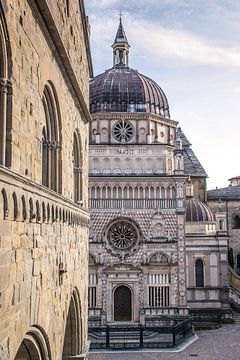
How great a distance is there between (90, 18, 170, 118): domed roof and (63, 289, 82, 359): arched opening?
82.6ft

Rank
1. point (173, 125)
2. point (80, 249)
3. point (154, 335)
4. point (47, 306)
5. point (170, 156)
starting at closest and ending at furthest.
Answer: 1. point (47, 306)
2. point (80, 249)
3. point (154, 335)
4. point (170, 156)
5. point (173, 125)

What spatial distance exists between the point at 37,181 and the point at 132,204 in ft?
83.7

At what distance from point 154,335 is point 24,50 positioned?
82.5 ft

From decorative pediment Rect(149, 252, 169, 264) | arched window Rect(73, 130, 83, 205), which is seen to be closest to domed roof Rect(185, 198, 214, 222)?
decorative pediment Rect(149, 252, 169, 264)

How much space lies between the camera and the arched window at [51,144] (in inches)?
357

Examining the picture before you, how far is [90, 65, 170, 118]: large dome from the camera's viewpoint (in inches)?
1430

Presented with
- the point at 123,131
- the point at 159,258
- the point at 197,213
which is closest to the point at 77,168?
the point at 159,258

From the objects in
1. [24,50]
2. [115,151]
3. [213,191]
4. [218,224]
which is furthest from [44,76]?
[213,191]

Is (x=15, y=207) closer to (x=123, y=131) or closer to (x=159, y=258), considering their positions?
(x=159, y=258)

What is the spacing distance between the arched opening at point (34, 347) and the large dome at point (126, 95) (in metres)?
Answer: 29.2

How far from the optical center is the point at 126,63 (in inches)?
1580

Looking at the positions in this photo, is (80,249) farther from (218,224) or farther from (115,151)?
(218,224)

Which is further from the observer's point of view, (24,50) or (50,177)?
(50,177)

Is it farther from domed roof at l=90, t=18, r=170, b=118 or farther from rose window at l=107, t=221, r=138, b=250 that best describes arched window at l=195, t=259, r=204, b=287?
domed roof at l=90, t=18, r=170, b=118
